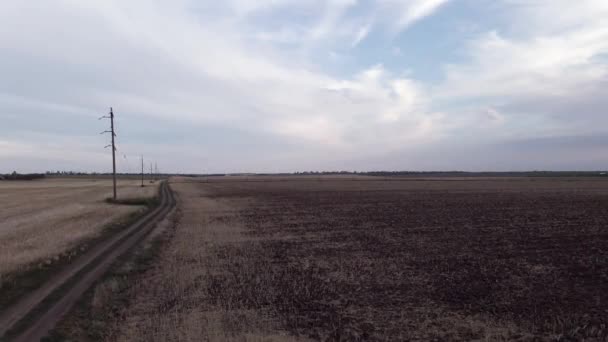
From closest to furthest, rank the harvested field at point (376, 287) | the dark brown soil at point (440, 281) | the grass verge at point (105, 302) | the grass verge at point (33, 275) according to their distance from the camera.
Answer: the grass verge at point (105, 302)
the harvested field at point (376, 287)
the dark brown soil at point (440, 281)
the grass verge at point (33, 275)

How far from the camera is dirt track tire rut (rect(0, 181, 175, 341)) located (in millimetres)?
7973

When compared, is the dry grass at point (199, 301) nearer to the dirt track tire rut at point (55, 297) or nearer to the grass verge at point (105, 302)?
the grass verge at point (105, 302)

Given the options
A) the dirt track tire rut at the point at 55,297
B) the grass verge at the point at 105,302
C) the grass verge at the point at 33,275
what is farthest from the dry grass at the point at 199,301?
the grass verge at the point at 33,275

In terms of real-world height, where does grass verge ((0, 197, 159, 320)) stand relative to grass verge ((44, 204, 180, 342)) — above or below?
above

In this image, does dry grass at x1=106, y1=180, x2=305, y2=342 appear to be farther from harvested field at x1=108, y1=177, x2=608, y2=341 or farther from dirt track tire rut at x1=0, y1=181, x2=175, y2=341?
dirt track tire rut at x1=0, y1=181, x2=175, y2=341

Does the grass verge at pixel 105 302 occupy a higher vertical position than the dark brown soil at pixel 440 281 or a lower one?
higher

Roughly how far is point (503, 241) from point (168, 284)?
43.3ft

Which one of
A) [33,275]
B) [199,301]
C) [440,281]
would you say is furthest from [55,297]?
[440,281]

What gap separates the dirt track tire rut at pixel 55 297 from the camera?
7.97 metres

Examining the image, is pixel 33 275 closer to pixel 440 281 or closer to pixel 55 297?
pixel 55 297

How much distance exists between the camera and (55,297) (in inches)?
405

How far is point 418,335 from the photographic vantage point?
791 centimetres

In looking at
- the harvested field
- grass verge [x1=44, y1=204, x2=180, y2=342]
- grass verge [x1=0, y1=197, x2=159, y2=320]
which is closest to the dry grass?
the harvested field

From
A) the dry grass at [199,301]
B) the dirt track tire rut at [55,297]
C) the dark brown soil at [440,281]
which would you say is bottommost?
the dark brown soil at [440,281]
